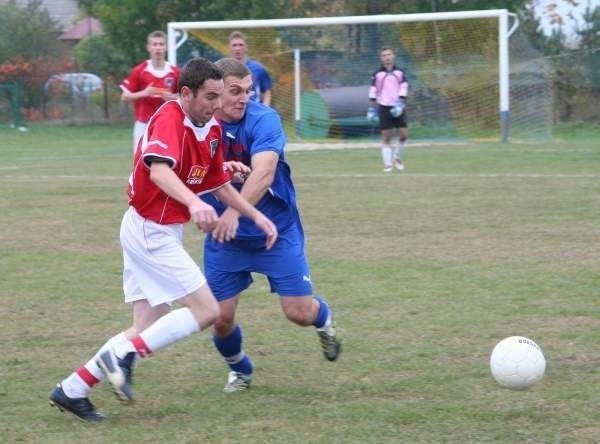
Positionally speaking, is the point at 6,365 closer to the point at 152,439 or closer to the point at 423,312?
the point at 152,439

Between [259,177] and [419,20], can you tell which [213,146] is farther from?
[419,20]

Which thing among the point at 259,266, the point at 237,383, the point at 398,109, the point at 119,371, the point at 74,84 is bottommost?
the point at 237,383

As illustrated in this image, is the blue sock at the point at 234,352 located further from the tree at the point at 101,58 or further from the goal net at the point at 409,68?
the tree at the point at 101,58

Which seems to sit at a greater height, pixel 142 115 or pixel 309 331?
pixel 142 115

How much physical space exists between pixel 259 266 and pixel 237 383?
1.81 feet

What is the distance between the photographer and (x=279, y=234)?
5.30 metres

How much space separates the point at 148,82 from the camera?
13.5 meters

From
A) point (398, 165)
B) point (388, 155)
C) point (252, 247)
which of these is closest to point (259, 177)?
point (252, 247)

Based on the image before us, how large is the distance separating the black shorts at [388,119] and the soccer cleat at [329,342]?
1148 centimetres

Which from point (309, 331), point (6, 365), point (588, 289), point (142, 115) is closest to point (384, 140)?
point (142, 115)

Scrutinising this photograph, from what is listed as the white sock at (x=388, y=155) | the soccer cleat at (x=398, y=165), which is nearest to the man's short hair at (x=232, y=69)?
the white sock at (x=388, y=155)

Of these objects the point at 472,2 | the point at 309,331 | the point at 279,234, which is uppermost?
the point at 472,2

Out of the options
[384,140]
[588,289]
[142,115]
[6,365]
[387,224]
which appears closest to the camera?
[6,365]

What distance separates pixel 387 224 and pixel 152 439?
640 centimetres
